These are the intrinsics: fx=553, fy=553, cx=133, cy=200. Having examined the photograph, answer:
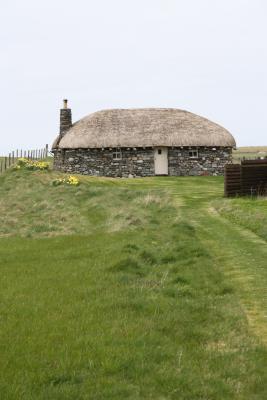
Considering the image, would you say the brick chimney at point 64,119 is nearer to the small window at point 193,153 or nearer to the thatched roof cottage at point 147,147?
the thatched roof cottage at point 147,147

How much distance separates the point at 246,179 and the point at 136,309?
1839cm

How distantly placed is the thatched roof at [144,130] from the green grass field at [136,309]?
22837 millimetres

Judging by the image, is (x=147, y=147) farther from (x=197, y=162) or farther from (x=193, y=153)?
(x=197, y=162)

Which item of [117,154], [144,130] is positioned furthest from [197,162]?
[117,154]

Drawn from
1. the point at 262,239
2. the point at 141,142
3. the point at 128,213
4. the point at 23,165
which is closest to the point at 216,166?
the point at 141,142

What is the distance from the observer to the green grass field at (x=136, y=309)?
19.6 feet

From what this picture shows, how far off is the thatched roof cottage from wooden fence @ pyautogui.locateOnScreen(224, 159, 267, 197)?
15060mm

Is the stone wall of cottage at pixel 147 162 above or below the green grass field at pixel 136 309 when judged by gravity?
above

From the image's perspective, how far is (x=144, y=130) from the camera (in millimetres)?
42438

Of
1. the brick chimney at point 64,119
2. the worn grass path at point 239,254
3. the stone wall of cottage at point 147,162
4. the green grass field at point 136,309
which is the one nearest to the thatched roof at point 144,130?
the stone wall of cottage at point 147,162

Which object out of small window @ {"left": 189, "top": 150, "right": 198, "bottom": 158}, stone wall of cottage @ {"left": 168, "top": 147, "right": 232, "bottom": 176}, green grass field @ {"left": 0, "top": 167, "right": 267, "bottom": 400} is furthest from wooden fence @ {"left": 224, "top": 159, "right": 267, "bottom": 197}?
small window @ {"left": 189, "top": 150, "right": 198, "bottom": 158}

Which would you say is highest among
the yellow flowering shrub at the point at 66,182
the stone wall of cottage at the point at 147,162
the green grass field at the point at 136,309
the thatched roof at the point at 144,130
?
the thatched roof at the point at 144,130

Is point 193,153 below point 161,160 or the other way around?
the other way around

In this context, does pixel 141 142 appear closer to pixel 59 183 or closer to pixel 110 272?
pixel 59 183
